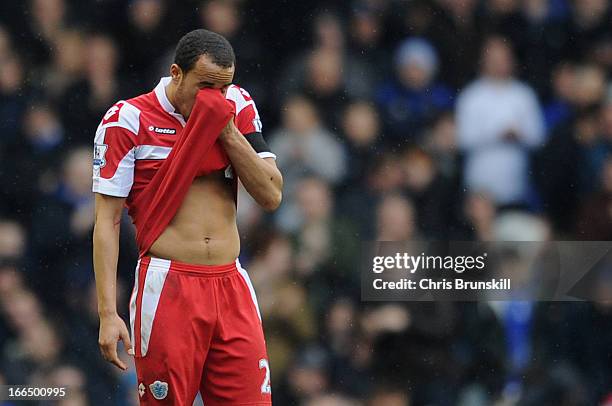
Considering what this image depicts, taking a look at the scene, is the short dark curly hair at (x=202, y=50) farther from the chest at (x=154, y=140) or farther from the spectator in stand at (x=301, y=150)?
the spectator in stand at (x=301, y=150)

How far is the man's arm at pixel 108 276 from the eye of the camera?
15.2 feet

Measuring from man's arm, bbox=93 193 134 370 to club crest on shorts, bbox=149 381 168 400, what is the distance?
5.6 inches

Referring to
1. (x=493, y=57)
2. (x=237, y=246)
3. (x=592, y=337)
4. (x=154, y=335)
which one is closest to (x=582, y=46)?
(x=493, y=57)

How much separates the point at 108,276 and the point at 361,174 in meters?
2.29

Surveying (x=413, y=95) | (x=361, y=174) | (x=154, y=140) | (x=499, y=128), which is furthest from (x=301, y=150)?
(x=154, y=140)

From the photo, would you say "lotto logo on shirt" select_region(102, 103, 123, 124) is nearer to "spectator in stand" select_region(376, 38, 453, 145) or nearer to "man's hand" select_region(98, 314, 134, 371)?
"man's hand" select_region(98, 314, 134, 371)

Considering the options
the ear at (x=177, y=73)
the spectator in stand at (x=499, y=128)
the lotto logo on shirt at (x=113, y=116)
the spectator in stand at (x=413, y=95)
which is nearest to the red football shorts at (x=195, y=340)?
the lotto logo on shirt at (x=113, y=116)

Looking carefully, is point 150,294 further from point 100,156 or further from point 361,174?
point 361,174

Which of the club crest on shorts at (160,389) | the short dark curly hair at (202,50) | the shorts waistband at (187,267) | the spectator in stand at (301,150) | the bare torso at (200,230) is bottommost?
the club crest on shorts at (160,389)

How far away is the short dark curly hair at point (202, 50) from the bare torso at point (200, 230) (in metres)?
0.43

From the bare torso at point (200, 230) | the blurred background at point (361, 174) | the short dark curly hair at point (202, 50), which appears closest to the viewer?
the short dark curly hair at point (202, 50)

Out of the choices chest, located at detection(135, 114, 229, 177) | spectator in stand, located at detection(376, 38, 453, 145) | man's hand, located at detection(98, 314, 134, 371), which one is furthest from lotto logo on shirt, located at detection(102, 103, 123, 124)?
spectator in stand, located at detection(376, 38, 453, 145)

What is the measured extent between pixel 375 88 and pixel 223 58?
2.19m

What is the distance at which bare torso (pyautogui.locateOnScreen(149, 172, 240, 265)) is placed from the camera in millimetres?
4699
